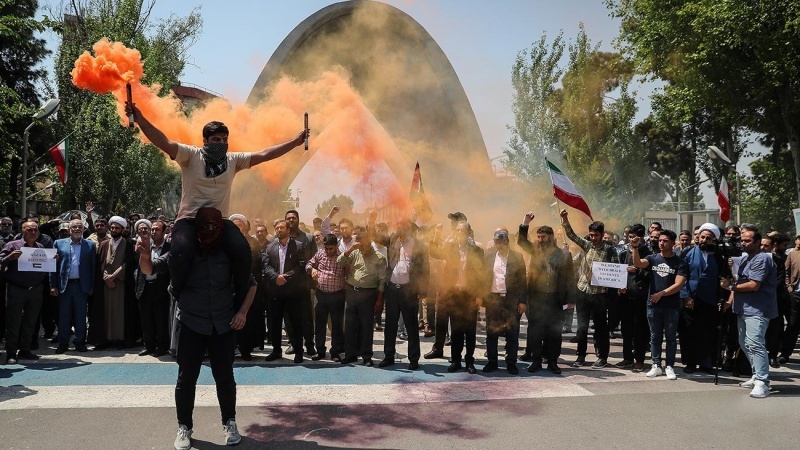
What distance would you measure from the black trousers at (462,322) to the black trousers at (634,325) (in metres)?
2.15

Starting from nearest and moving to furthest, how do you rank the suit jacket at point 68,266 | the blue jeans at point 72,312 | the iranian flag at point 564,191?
the blue jeans at point 72,312, the suit jacket at point 68,266, the iranian flag at point 564,191

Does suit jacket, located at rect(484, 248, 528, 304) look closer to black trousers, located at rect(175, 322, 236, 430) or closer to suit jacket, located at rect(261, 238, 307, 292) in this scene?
suit jacket, located at rect(261, 238, 307, 292)

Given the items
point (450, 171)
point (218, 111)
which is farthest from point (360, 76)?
point (218, 111)

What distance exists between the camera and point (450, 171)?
1738cm

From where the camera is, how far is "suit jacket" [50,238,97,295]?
27.2 feet

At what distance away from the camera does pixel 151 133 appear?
435 centimetres

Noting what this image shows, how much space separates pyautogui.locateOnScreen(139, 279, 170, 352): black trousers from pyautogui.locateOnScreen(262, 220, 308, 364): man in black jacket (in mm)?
1484

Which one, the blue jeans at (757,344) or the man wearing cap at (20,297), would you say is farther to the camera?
the man wearing cap at (20,297)

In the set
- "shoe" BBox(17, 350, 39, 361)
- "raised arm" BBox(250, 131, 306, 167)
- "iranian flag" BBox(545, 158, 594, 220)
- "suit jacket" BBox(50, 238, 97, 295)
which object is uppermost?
"iranian flag" BBox(545, 158, 594, 220)

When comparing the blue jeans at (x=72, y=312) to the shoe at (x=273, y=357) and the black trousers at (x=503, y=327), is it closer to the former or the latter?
the shoe at (x=273, y=357)

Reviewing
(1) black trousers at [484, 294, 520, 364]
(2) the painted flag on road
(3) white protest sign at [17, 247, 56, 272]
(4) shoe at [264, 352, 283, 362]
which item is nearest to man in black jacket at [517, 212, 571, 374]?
(1) black trousers at [484, 294, 520, 364]

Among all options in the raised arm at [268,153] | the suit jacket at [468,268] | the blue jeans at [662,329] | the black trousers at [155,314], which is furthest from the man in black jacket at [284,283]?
the blue jeans at [662,329]

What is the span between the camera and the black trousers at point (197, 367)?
4.42m

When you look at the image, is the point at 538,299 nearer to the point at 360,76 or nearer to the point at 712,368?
the point at 712,368
